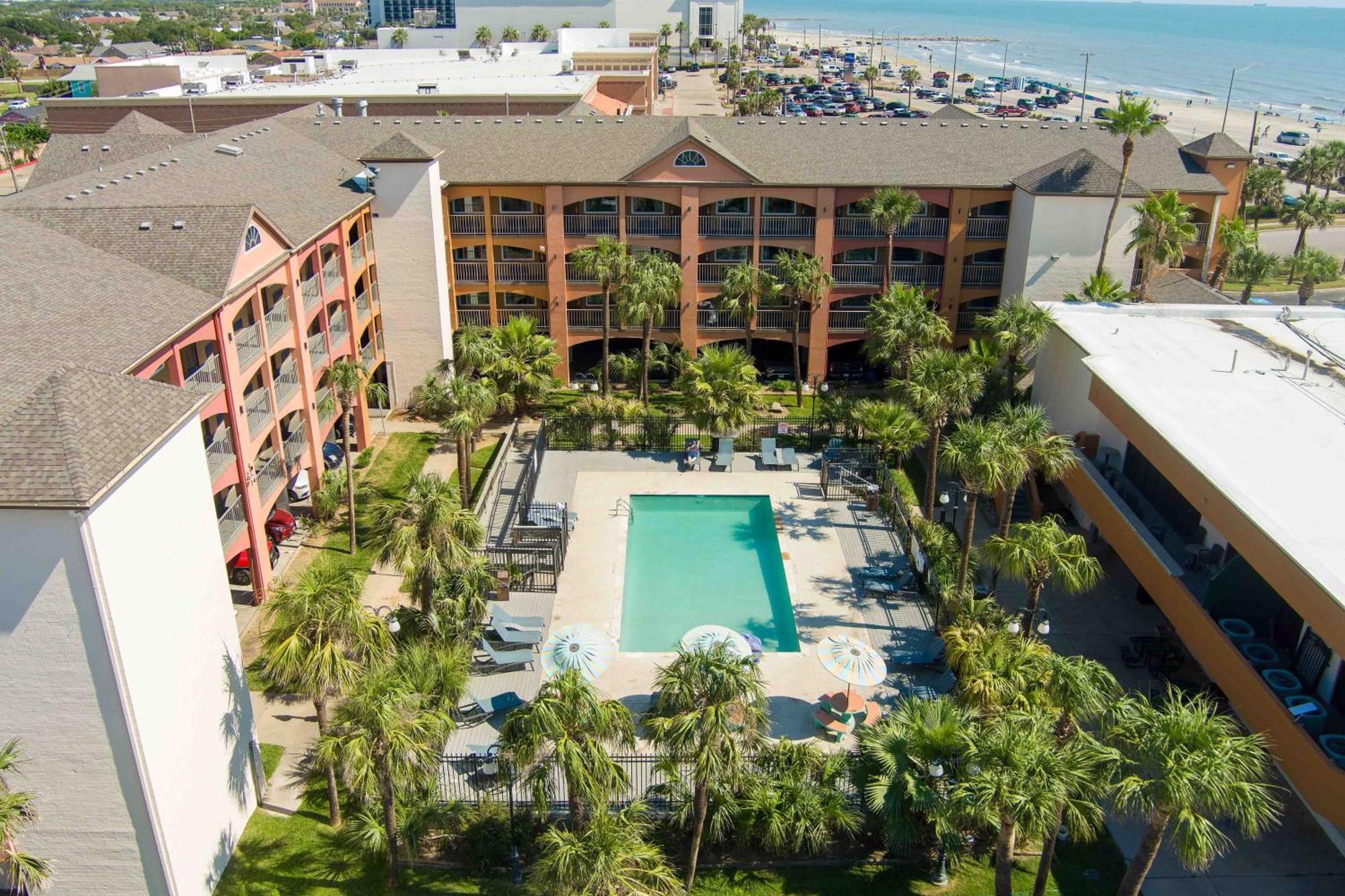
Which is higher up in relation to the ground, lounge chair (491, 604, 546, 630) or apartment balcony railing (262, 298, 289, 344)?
apartment balcony railing (262, 298, 289, 344)

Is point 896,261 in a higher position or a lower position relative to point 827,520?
higher

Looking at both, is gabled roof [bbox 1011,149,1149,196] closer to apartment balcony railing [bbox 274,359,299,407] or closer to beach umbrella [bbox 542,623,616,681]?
beach umbrella [bbox 542,623,616,681]

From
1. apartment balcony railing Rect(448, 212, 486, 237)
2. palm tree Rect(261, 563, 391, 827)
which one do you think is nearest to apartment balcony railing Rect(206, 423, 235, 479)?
palm tree Rect(261, 563, 391, 827)

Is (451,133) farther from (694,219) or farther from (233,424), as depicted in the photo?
(233,424)

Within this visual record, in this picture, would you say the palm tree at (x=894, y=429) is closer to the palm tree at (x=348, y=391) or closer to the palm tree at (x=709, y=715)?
the palm tree at (x=348, y=391)

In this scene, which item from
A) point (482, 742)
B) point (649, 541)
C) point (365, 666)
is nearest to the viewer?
point (365, 666)

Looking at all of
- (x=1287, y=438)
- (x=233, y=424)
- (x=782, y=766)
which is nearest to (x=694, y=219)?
(x=233, y=424)
